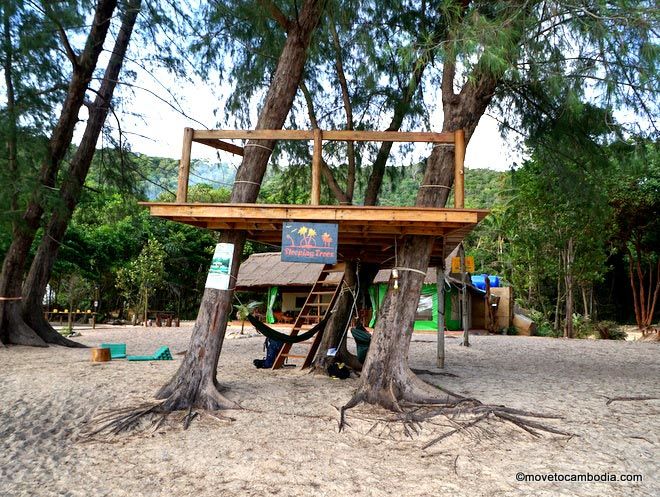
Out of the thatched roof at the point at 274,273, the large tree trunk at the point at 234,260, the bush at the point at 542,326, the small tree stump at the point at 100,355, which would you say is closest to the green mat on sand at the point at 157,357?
the small tree stump at the point at 100,355

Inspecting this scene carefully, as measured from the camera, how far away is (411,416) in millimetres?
4625

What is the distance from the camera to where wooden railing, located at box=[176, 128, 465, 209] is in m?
4.80

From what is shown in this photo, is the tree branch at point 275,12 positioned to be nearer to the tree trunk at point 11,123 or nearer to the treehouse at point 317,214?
the treehouse at point 317,214

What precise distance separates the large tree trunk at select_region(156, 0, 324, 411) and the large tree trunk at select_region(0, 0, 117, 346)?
479 centimetres

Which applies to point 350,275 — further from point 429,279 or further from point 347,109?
point 429,279

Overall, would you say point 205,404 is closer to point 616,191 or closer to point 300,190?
point 300,190

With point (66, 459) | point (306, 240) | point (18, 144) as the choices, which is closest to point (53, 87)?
point (18, 144)

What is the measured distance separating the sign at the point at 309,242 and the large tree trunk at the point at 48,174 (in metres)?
6.01

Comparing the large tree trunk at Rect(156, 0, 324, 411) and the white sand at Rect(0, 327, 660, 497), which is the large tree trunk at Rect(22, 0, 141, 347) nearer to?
the white sand at Rect(0, 327, 660, 497)

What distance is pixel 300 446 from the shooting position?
4035mm

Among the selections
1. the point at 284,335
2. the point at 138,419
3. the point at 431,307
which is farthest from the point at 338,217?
the point at 431,307

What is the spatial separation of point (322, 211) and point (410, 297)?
4.44ft

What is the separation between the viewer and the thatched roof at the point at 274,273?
17538 mm

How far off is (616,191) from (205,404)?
13864 millimetres
